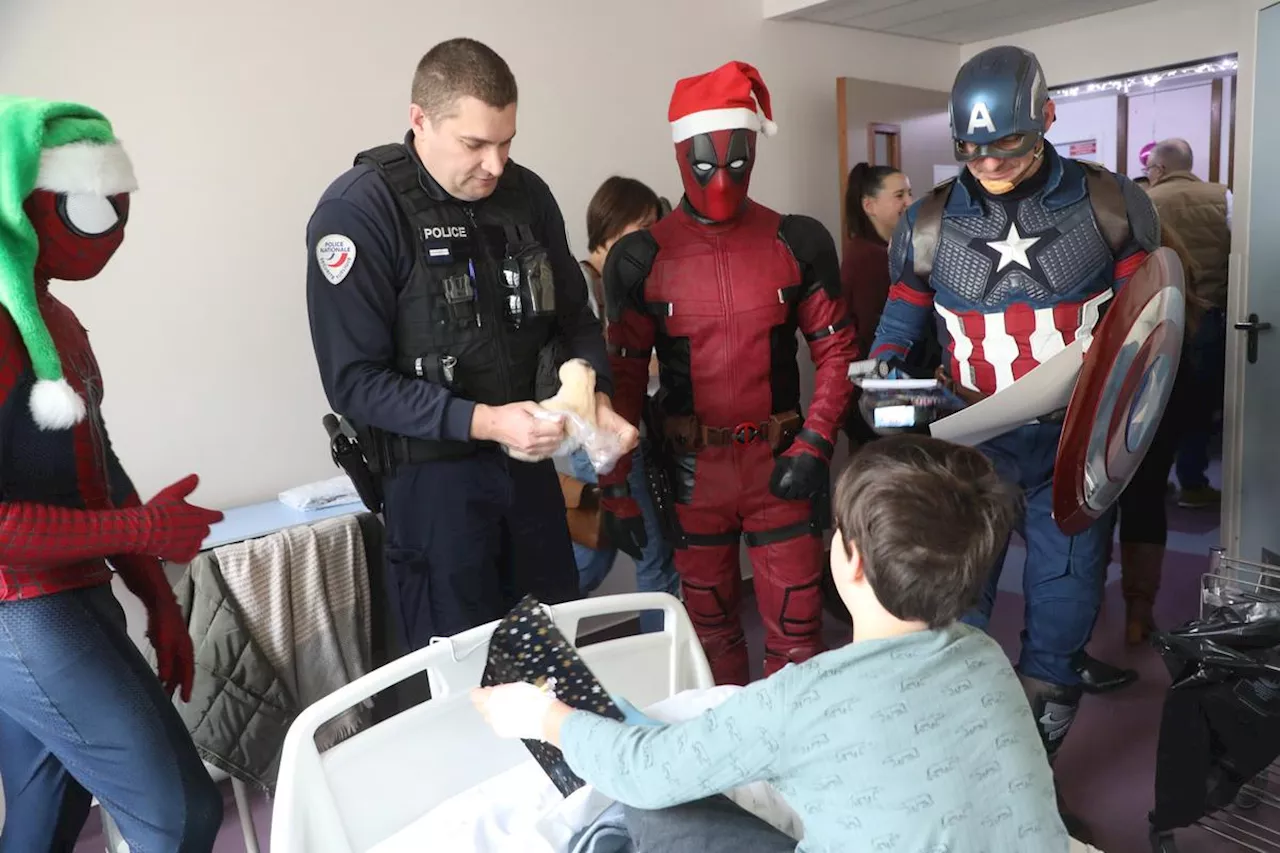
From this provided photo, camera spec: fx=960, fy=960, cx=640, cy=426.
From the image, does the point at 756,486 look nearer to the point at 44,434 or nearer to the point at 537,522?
the point at 537,522

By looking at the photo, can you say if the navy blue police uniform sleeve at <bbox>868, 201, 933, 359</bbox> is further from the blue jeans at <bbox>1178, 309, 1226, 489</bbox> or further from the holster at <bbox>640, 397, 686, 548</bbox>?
the blue jeans at <bbox>1178, 309, 1226, 489</bbox>

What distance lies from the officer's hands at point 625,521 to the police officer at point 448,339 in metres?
0.37

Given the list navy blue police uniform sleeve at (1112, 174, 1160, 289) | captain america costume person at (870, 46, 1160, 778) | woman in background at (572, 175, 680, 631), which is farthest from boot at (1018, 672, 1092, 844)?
woman in background at (572, 175, 680, 631)

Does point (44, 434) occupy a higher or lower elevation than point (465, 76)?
lower

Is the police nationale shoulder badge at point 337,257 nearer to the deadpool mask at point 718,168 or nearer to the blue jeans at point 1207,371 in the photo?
the deadpool mask at point 718,168

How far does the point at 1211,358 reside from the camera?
3850 millimetres

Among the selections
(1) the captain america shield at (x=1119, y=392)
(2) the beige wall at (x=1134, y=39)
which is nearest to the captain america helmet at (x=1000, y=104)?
(1) the captain america shield at (x=1119, y=392)

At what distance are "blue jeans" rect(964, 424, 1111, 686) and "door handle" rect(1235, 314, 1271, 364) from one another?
52.8 inches

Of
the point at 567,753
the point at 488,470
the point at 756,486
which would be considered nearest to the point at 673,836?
the point at 567,753

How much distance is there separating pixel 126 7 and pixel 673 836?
239cm

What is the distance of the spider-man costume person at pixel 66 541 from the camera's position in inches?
48.8

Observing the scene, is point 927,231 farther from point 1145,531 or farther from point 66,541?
point 66,541

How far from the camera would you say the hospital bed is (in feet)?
3.79

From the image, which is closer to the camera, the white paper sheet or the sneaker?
the white paper sheet
